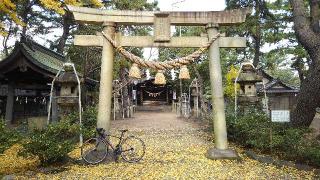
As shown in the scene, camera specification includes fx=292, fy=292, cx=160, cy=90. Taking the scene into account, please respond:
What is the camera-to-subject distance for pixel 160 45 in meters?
8.95

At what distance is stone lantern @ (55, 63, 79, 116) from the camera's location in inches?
416

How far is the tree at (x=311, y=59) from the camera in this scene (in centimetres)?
854

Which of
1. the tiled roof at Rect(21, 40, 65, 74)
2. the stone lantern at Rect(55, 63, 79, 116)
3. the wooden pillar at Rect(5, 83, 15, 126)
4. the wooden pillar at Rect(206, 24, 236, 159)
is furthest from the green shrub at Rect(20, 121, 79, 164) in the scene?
the tiled roof at Rect(21, 40, 65, 74)

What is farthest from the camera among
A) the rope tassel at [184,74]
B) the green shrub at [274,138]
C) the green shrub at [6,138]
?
the rope tassel at [184,74]

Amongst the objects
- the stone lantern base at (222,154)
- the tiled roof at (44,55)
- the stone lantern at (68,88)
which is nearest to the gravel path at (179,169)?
the stone lantern base at (222,154)

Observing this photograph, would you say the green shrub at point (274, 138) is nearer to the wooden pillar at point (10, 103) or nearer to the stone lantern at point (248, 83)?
the stone lantern at point (248, 83)

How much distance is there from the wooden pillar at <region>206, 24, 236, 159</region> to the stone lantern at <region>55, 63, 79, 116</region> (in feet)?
16.2

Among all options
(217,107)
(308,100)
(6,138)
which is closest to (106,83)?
(6,138)

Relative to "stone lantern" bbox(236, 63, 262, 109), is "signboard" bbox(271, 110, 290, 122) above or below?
below

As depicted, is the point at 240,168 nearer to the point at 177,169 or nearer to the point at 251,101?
the point at 177,169

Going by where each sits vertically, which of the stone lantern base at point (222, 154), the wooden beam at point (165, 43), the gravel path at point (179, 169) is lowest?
the gravel path at point (179, 169)

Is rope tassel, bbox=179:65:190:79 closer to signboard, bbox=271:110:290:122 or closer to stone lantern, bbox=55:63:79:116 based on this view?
signboard, bbox=271:110:290:122

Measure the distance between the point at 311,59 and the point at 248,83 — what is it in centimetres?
342

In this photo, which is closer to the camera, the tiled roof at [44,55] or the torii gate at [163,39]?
the torii gate at [163,39]
